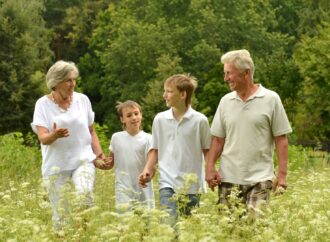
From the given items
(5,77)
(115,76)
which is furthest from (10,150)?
(115,76)

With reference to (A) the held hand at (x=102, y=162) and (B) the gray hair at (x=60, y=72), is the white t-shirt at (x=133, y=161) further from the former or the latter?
(B) the gray hair at (x=60, y=72)

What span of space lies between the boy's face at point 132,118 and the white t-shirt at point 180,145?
0.61 m

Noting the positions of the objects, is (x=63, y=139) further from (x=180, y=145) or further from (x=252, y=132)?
(x=252, y=132)

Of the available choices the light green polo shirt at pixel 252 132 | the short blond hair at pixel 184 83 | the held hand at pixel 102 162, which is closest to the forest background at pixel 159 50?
the held hand at pixel 102 162

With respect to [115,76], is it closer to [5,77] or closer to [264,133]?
[5,77]

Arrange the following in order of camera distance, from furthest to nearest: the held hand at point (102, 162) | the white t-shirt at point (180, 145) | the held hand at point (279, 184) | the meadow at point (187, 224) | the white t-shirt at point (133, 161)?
the white t-shirt at point (133, 161) < the held hand at point (102, 162) < the white t-shirt at point (180, 145) < the held hand at point (279, 184) < the meadow at point (187, 224)

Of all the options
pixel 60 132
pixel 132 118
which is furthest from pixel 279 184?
pixel 60 132

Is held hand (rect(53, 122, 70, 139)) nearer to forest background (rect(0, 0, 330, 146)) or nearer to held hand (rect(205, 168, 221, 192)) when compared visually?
held hand (rect(205, 168, 221, 192))

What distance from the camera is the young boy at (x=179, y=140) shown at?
7.68 metres

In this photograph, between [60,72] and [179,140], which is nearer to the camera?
[179,140]

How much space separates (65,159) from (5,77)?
39211mm

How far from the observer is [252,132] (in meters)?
7.43

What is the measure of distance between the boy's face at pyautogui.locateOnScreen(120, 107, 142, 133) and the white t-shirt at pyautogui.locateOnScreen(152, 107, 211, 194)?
612 mm

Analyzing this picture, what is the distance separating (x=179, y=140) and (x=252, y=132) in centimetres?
63
